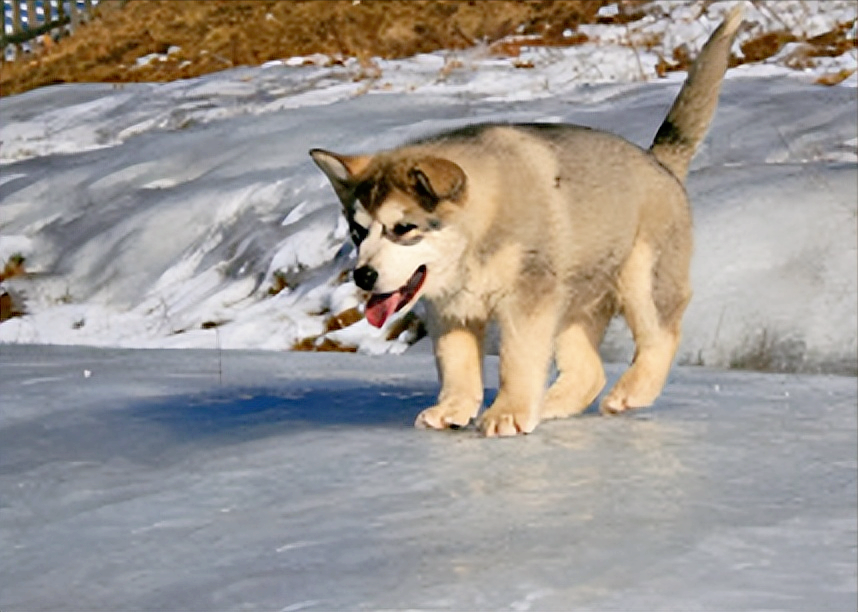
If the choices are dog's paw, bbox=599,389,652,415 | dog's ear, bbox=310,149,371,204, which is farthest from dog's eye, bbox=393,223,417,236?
dog's paw, bbox=599,389,652,415

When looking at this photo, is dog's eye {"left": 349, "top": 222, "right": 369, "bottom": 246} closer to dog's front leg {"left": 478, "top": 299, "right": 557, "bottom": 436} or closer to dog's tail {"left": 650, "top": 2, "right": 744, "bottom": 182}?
dog's front leg {"left": 478, "top": 299, "right": 557, "bottom": 436}

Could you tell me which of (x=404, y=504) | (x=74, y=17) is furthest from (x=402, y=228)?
(x=74, y=17)

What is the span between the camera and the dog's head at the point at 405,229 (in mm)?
4047

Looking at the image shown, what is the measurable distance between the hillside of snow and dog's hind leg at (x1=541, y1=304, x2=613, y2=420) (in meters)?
2.29

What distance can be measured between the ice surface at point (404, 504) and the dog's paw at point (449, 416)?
0.16 ft

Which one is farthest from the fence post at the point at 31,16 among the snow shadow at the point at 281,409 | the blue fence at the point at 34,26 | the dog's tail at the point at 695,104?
the dog's tail at the point at 695,104

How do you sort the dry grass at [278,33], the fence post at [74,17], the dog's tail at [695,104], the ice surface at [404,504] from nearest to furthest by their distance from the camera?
the ice surface at [404,504]
the dog's tail at [695,104]
the dry grass at [278,33]
the fence post at [74,17]

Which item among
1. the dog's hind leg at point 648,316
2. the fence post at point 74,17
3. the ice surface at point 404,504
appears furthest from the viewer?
the fence post at point 74,17

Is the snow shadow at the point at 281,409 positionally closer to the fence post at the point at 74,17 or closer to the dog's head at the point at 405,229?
the dog's head at the point at 405,229

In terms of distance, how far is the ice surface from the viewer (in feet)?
9.71

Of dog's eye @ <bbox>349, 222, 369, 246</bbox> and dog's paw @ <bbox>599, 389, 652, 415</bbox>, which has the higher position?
dog's eye @ <bbox>349, 222, 369, 246</bbox>

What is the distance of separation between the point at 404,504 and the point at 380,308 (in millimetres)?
609

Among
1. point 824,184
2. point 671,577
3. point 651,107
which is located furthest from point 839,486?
point 651,107

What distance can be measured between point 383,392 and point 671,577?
8.43 ft
